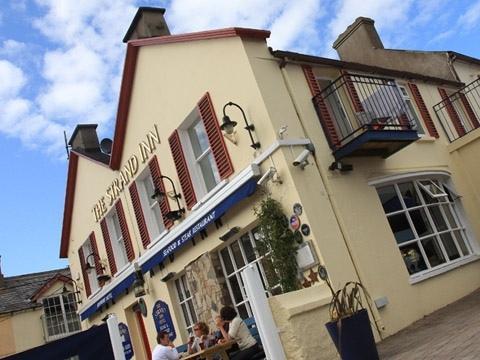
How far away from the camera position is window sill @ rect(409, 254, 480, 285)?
32.0 ft

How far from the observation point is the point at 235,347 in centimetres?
840

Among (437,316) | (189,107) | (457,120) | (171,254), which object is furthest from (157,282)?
(457,120)

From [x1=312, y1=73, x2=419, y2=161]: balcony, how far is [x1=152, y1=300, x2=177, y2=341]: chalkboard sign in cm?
610

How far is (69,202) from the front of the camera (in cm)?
1858

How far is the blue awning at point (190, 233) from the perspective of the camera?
370 inches

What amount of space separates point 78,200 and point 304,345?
1255cm

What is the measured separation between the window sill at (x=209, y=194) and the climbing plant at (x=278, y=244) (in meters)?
1.39

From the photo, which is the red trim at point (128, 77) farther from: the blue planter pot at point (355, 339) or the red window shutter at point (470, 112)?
the red window shutter at point (470, 112)

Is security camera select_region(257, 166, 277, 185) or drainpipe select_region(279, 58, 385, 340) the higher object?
security camera select_region(257, 166, 277, 185)

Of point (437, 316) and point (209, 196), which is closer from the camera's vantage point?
point (437, 316)

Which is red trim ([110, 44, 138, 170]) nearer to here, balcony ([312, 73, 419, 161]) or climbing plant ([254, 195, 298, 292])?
balcony ([312, 73, 419, 161])

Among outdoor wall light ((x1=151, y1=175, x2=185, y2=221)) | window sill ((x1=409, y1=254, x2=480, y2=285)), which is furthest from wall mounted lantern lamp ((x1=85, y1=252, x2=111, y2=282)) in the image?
window sill ((x1=409, y1=254, x2=480, y2=285))

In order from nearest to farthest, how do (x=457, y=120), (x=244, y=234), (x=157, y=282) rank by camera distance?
(x=244, y=234) → (x=157, y=282) → (x=457, y=120)

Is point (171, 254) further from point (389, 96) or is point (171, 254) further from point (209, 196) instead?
point (389, 96)
